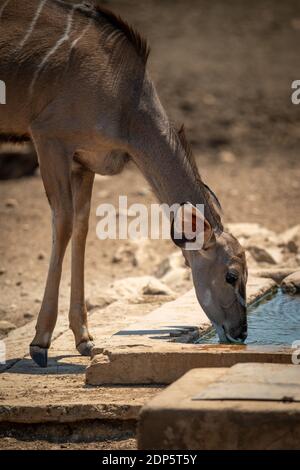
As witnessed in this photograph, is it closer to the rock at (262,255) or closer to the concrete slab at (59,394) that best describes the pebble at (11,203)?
the rock at (262,255)

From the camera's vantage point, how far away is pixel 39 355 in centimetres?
602

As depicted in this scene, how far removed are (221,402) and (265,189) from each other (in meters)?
8.90

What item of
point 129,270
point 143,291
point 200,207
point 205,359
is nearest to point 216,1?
point 129,270

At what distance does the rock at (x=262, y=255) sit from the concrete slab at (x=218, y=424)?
197 inches

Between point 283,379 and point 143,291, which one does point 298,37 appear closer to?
point 143,291

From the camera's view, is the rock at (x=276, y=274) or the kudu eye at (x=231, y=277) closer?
the kudu eye at (x=231, y=277)

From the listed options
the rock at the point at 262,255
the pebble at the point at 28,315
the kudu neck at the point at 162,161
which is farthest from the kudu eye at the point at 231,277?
the rock at the point at 262,255

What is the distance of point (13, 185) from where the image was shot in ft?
43.2

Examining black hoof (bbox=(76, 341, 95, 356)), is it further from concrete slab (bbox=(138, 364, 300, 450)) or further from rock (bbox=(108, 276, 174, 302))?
concrete slab (bbox=(138, 364, 300, 450))

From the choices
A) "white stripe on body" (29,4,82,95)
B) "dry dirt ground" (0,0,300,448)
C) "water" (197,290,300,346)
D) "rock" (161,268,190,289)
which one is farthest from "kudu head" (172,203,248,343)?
"rock" (161,268,190,289)

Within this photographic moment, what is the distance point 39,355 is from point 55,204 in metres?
0.91

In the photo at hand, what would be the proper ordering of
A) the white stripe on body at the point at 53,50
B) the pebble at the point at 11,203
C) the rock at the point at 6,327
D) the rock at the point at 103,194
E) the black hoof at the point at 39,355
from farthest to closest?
the rock at the point at 103,194, the pebble at the point at 11,203, the rock at the point at 6,327, the white stripe on body at the point at 53,50, the black hoof at the point at 39,355

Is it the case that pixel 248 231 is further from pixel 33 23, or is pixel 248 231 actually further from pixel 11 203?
pixel 33 23

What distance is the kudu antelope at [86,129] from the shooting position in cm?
619
